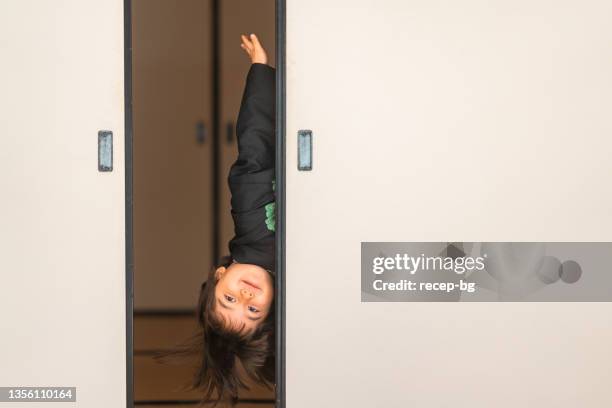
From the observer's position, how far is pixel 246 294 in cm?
245

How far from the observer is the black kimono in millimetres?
2426

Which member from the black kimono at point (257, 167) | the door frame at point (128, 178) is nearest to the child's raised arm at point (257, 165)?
the black kimono at point (257, 167)

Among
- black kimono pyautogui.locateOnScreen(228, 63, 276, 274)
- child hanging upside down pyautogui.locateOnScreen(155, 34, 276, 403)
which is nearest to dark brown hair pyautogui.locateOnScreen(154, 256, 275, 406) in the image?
child hanging upside down pyautogui.locateOnScreen(155, 34, 276, 403)

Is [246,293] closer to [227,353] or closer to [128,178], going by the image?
[227,353]

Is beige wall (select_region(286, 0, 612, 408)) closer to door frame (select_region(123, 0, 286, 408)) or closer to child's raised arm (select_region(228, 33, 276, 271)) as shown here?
door frame (select_region(123, 0, 286, 408))

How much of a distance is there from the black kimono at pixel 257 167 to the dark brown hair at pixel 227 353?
0.18 meters

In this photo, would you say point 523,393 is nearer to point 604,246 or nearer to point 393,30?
point 604,246

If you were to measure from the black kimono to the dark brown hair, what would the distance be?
0.18 metres

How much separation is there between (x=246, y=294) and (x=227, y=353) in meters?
0.24

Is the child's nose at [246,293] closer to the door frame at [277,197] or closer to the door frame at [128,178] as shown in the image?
the door frame at [277,197]

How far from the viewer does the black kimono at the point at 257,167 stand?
95.5 inches
